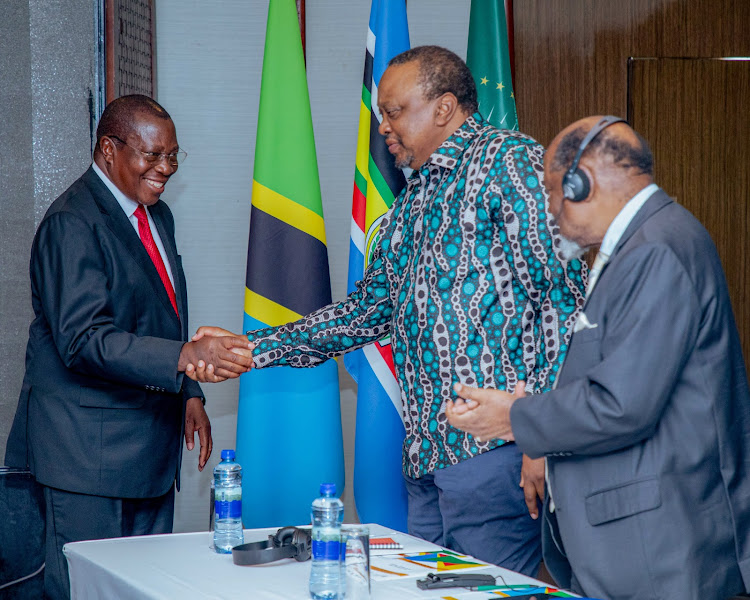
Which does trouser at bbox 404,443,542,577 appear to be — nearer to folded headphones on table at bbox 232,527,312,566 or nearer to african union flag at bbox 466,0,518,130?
folded headphones on table at bbox 232,527,312,566

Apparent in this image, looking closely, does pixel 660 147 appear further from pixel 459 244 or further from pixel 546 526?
pixel 546 526

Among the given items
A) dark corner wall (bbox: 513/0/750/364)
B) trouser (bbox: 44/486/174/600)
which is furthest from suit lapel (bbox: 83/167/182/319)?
dark corner wall (bbox: 513/0/750/364)

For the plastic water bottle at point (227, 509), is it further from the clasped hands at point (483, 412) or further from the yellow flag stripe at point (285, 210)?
the yellow flag stripe at point (285, 210)

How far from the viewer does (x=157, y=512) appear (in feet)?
8.82

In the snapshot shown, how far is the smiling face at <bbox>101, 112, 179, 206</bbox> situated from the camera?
2648 mm

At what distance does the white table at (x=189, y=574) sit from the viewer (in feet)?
5.14

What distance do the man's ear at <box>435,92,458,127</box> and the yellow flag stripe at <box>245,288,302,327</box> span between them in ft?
3.94

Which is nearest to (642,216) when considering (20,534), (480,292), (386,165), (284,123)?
(480,292)

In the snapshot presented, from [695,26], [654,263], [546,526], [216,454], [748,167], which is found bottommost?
[216,454]

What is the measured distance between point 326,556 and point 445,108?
1.29 m

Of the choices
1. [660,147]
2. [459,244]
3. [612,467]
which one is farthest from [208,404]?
[612,467]

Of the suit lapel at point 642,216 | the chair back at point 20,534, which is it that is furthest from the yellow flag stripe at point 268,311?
the suit lapel at point 642,216

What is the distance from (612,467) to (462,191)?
2.95ft

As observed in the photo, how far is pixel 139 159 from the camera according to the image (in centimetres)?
264
